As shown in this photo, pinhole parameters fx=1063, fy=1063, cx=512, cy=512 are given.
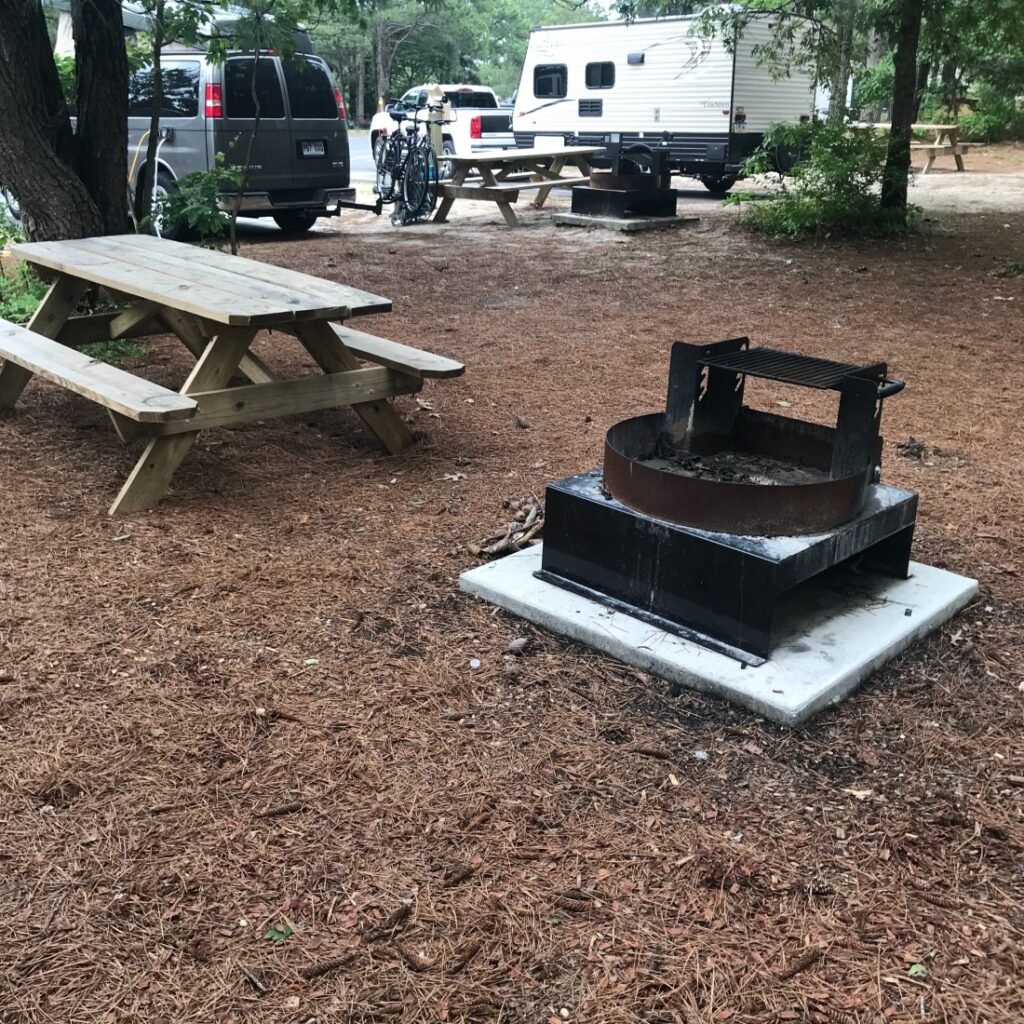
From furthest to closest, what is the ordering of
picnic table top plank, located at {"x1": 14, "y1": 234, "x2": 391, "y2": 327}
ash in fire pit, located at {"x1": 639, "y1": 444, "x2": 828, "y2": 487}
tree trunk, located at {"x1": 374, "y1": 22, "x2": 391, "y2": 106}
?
tree trunk, located at {"x1": 374, "y1": 22, "x2": 391, "y2": 106} < picnic table top plank, located at {"x1": 14, "y1": 234, "x2": 391, "y2": 327} < ash in fire pit, located at {"x1": 639, "y1": 444, "x2": 828, "y2": 487}

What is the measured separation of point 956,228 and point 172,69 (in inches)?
354

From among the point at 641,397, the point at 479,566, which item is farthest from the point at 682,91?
the point at 479,566

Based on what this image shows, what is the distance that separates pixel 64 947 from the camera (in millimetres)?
2072

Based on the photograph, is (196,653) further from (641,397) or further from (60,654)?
(641,397)

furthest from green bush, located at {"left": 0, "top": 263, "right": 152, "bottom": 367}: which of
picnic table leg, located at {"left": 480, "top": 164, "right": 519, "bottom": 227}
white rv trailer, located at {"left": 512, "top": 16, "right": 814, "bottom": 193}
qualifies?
white rv trailer, located at {"left": 512, "top": 16, "right": 814, "bottom": 193}

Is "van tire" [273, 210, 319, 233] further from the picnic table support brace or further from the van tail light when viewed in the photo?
the picnic table support brace

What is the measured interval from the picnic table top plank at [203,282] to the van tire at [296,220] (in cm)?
782

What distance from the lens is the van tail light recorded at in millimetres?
11648

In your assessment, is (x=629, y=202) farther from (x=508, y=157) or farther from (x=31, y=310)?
(x=31, y=310)

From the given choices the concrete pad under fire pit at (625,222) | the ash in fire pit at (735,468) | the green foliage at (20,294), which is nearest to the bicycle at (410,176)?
the concrete pad under fire pit at (625,222)

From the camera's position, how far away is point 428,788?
8.45 ft

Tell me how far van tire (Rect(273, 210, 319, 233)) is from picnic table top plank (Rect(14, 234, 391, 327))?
7.82m

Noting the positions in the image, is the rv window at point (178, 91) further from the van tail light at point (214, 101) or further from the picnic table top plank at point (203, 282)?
the picnic table top plank at point (203, 282)

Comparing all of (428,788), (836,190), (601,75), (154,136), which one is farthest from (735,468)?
(601,75)
